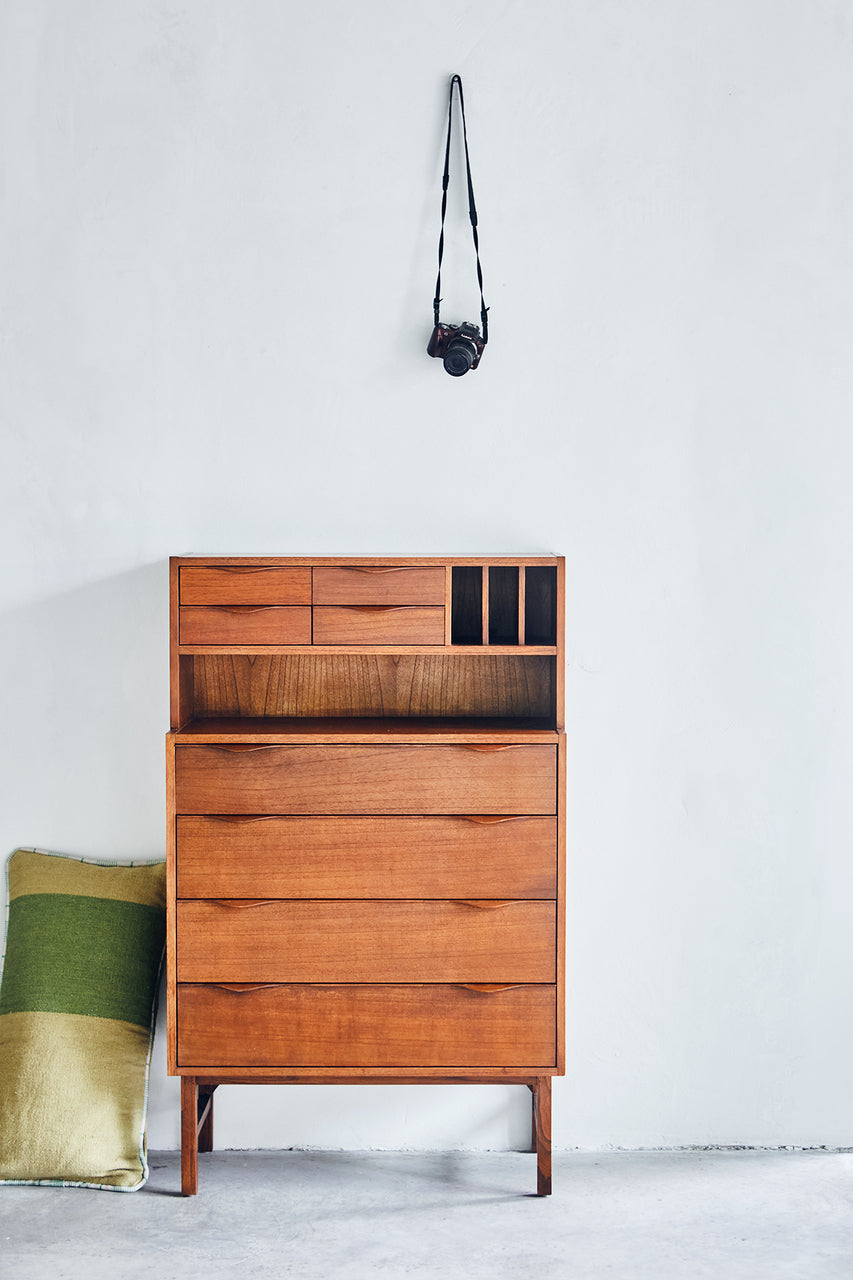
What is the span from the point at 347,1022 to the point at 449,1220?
494 millimetres

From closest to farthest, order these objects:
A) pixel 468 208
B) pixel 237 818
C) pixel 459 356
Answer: pixel 237 818, pixel 459 356, pixel 468 208

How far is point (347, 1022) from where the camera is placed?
2.41 m

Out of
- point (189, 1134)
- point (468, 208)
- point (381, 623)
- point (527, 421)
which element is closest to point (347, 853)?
point (381, 623)

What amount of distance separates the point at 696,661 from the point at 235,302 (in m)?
1.44

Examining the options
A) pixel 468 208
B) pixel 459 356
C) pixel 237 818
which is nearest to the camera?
pixel 237 818

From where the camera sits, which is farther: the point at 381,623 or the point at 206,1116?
the point at 206,1116

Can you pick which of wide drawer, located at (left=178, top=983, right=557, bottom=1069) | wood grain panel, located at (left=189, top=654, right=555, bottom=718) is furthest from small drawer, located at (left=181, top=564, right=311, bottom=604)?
wide drawer, located at (left=178, top=983, right=557, bottom=1069)

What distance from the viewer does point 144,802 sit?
2758mm

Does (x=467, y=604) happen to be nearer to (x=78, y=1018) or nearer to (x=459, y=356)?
(x=459, y=356)

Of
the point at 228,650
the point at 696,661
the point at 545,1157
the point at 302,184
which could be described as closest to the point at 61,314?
the point at 302,184

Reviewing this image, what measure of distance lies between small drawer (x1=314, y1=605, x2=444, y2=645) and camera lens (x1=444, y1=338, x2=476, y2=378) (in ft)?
1.90

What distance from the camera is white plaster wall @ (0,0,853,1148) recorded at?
2.64 meters

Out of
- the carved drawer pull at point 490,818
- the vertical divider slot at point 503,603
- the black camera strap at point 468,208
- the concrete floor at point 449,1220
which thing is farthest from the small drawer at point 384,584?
the concrete floor at point 449,1220

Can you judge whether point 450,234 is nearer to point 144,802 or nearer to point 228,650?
point 228,650
